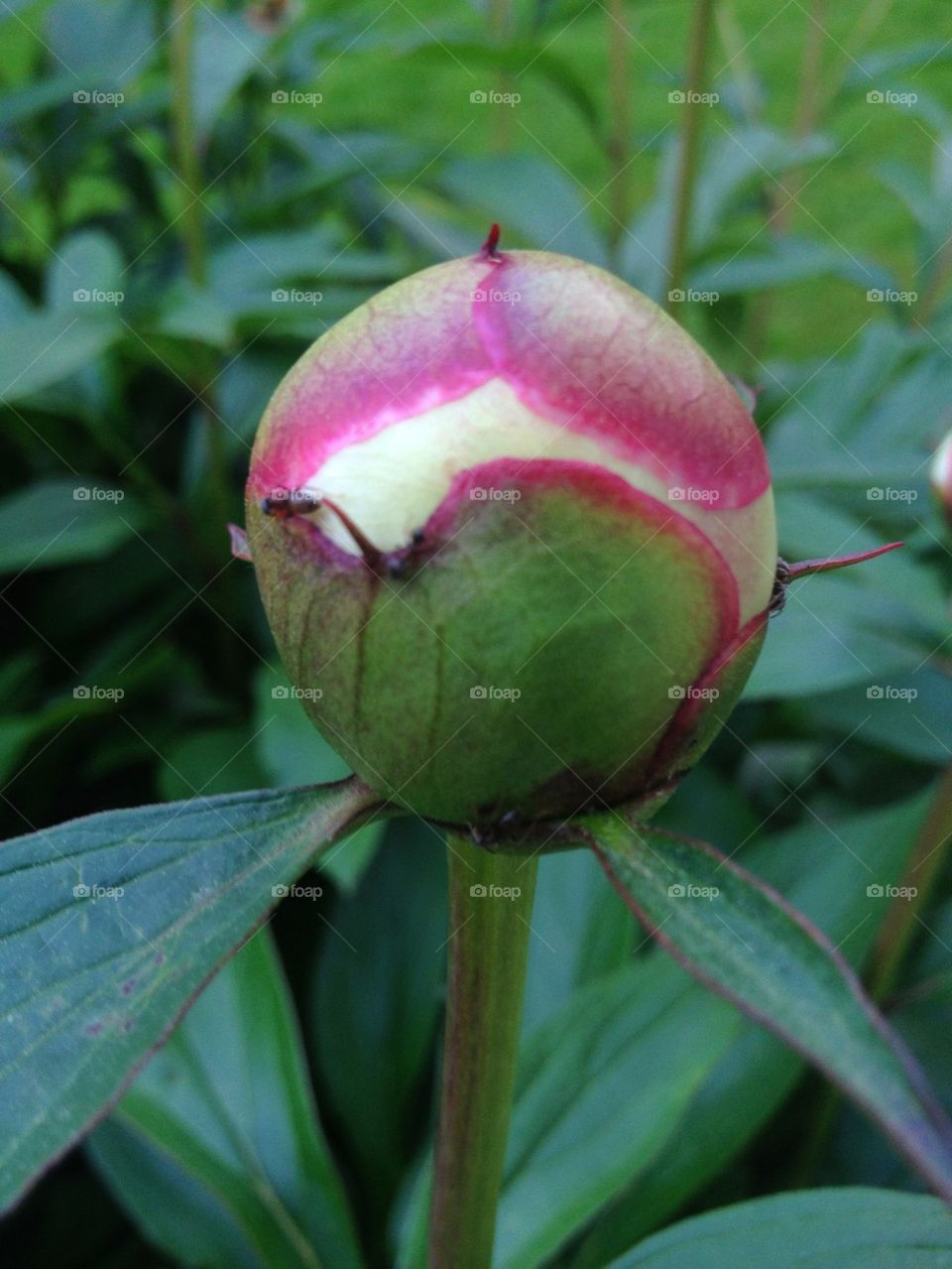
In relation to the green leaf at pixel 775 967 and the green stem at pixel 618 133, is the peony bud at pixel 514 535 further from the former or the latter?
the green stem at pixel 618 133

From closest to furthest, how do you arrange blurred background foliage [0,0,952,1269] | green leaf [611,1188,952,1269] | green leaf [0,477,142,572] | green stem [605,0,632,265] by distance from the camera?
green leaf [611,1188,952,1269] < blurred background foliage [0,0,952,1269] < green leaf [0,477,142,572] < green stem [605,0,632,265]

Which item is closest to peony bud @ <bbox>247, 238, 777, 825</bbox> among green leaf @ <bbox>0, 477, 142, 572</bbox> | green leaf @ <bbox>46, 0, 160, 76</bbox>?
green leaf @ <bbox>0, 477, 142, 572</bbox>

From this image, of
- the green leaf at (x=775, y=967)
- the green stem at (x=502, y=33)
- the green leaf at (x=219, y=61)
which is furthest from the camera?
the green stem at (x=502, y=33)

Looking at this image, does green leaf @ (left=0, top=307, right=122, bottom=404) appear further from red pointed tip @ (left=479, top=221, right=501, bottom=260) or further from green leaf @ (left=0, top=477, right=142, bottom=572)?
red pointed tip @ (left=479, top=221, right=501, bottom=260)

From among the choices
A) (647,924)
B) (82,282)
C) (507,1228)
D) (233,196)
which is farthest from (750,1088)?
(233,196)

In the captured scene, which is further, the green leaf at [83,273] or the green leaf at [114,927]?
the green leaf at [83,273]

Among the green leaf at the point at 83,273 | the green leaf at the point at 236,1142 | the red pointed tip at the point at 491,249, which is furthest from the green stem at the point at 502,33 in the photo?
the red pointed tip at the point at 491,249

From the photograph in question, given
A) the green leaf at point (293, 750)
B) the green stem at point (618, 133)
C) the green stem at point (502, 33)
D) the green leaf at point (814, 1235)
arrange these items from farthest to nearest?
the green stem at point (502, 33), the green stem at point (618, 133), the green leaf at point (293, 750), the green leaf at point (814, 1235)
